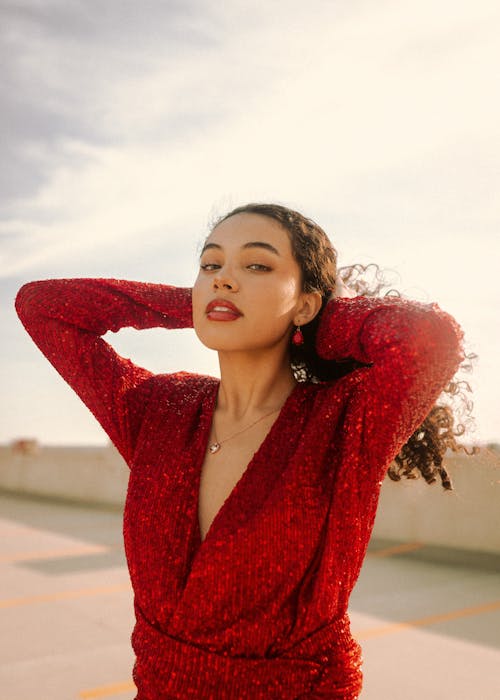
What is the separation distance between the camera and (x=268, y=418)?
1719 mm

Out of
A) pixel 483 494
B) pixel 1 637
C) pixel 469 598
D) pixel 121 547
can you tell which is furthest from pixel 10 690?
pixel 483 494

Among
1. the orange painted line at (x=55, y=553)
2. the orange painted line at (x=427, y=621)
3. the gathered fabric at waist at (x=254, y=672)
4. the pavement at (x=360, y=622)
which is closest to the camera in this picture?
the gathered fabric at waist at (x=254, y=672)

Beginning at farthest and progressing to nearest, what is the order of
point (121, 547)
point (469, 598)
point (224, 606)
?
1. point (121, 547)
2. point (469, 598)
3. point (224, 606)

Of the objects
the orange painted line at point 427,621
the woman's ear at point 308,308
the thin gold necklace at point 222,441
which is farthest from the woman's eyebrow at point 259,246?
the orange painted line at point 427,621

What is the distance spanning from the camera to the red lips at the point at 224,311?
5.41ft

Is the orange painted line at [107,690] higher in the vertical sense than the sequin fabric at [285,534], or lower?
lower

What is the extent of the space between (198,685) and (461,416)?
90cm

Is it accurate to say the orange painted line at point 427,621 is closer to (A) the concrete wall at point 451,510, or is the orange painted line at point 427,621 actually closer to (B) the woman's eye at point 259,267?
(A) the concrete wall at point 451,510

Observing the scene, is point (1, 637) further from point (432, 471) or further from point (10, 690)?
point (432, 471)

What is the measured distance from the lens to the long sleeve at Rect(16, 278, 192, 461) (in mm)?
1803

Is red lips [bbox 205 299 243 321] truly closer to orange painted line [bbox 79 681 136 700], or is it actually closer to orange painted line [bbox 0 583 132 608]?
orange painted line [bbox 79 681 136 700]

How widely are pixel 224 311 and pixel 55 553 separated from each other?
5.57 meters

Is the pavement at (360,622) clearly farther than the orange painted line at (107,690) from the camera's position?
Yes

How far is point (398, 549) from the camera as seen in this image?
21.6 ft
